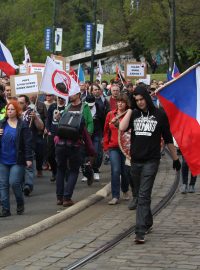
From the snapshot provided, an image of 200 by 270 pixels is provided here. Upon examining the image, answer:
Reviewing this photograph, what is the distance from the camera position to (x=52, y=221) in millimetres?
9438

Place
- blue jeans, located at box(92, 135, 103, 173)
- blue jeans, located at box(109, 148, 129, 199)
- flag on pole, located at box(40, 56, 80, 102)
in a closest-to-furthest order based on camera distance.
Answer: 1. blue jeans, located at box(109, 148, 129, 199)
2. flag on pole, located at box(40, 56, 80, 102)
3. blue jeans, located at box(92, 135, 103, 173)

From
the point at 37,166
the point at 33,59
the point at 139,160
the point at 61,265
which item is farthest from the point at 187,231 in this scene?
the point at 33,59

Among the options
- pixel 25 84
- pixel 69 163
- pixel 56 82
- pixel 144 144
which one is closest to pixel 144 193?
pixel 144 144

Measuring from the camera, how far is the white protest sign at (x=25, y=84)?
13.7m

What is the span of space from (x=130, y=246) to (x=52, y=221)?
5.38ft

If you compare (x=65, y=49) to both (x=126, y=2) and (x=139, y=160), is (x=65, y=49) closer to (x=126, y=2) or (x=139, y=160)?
(x=126, y=2)

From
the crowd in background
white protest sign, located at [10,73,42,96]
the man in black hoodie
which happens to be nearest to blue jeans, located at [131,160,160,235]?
the man in black hoodie

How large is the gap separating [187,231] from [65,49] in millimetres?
79132

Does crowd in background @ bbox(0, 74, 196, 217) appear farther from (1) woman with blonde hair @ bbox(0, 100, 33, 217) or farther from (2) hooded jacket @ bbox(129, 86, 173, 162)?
(2) hooded jacket @ bbox(129, 86, 173, 162)

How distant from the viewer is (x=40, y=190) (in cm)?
1259

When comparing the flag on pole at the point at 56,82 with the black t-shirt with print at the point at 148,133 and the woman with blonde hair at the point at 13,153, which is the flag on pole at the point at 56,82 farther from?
the black t-shirt with print at the point at 148,133

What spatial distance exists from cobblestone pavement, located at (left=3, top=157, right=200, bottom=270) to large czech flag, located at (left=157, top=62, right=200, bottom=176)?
119cm

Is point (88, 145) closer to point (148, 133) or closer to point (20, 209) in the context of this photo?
point (20, 209)

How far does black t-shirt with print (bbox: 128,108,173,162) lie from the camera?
833 cm
